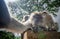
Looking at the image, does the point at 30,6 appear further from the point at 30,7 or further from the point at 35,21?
the point at 35,21

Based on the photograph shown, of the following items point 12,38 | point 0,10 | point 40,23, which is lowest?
point 12,38

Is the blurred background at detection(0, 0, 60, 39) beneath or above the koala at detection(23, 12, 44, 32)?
above

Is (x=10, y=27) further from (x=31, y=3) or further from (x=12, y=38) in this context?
(x=31, y=3)

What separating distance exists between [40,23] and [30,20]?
8 cm

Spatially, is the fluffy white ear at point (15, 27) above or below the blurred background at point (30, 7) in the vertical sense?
below

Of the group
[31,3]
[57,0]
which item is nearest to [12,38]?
[31,3]

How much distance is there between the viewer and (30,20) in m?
1.21

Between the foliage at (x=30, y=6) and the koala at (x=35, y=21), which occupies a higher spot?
the foliage at (x=30, y=6)

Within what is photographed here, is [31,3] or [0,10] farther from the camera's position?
[31,3]

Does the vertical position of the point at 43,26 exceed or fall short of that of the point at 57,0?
it falls short

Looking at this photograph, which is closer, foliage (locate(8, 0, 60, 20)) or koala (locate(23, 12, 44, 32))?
koala (locate(23, 12, 44, 32))

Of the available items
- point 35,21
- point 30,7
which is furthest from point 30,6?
point 35,21

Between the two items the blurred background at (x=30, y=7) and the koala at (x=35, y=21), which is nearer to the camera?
the koala at (x=35, y=21)

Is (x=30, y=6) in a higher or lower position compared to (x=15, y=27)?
higher
